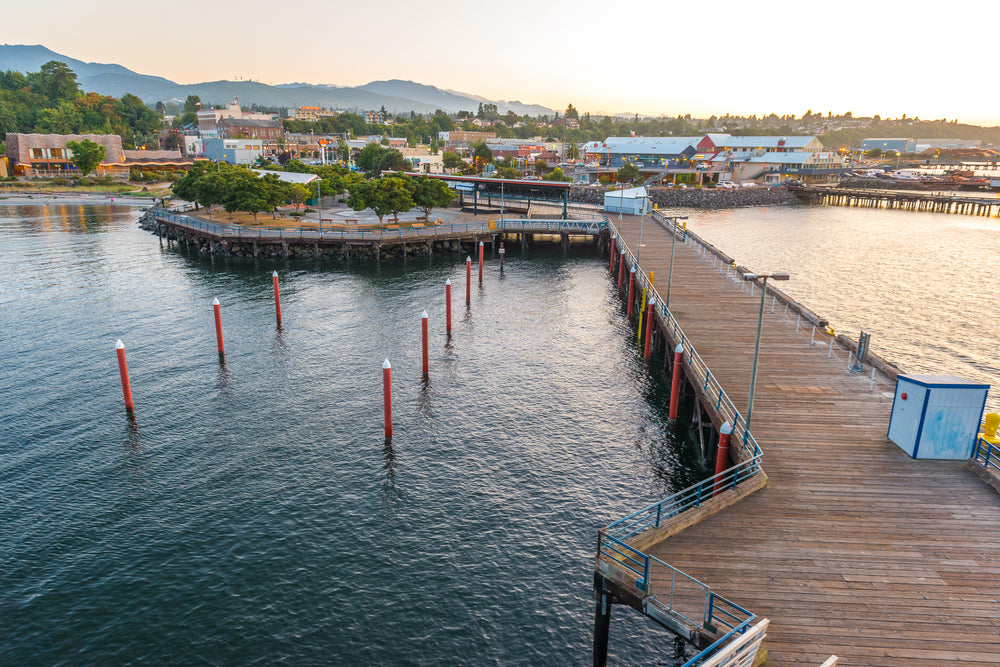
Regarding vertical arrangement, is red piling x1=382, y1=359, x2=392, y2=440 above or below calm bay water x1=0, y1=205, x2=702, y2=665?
above

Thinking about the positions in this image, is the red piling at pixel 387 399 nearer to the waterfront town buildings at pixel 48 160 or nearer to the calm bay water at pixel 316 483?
the calm bay water at pixel 316 483

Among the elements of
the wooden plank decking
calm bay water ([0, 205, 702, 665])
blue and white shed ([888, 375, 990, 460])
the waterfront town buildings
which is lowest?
calm bay water ([0, 205, 702, 665])

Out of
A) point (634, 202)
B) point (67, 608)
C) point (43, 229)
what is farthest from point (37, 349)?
point (634, 202)

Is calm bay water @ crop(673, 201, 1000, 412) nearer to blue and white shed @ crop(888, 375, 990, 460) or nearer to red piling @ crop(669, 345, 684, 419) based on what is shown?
red piling @ crop(669, 345, 684, 419)

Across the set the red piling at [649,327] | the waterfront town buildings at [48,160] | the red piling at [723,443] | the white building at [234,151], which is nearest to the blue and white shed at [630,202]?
the red piling at [649,327]

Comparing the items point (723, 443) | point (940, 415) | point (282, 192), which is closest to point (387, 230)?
point (282, 192)

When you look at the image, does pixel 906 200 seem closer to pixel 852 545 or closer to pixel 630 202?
pixel 630 202

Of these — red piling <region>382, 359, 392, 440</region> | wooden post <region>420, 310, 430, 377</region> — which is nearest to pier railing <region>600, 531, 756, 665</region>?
red piling <region>382, 359, 392, 440</region>
